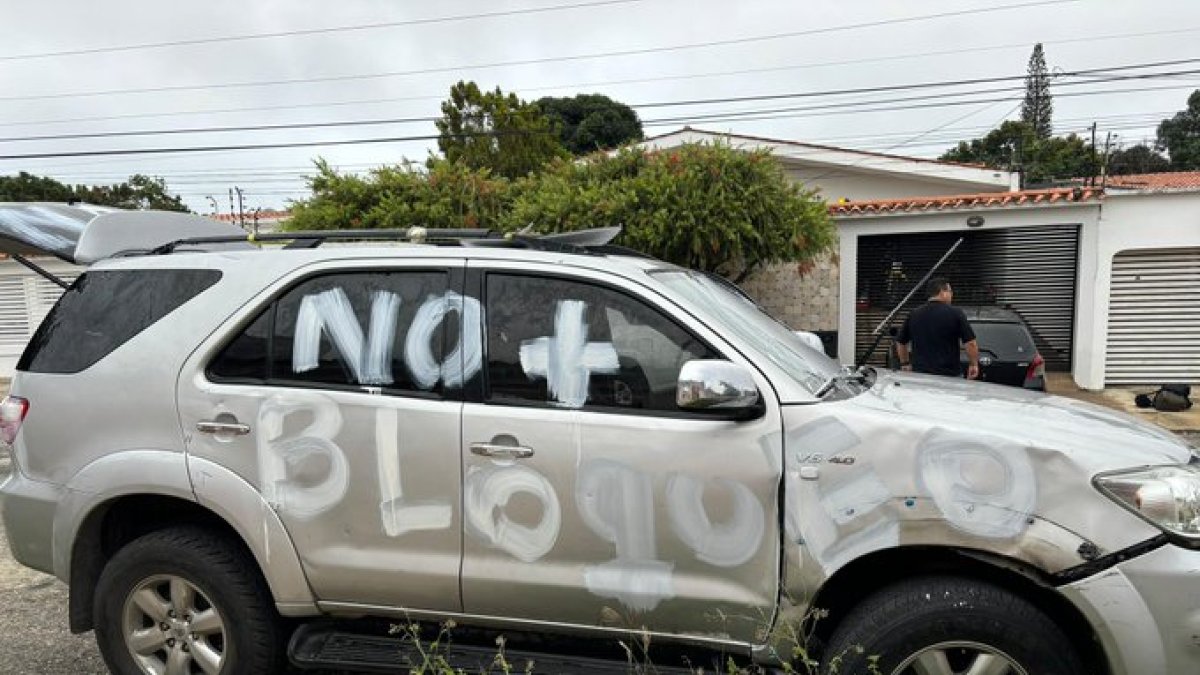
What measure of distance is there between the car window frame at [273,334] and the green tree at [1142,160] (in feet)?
163

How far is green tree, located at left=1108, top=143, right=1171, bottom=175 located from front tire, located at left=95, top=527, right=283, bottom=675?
50362 mm

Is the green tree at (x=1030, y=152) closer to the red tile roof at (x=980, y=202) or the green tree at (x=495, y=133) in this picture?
the green tree at (x=495, y=133)

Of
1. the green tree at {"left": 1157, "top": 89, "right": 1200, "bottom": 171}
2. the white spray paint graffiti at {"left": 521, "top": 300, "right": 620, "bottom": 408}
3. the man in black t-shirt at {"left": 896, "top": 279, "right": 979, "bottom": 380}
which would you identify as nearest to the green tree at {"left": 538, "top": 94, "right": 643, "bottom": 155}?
the green tree at {"left": 1157, "top": 89, "right": 1200, "bottom": 171}

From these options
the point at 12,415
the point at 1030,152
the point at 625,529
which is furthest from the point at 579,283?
the point at 1030,152

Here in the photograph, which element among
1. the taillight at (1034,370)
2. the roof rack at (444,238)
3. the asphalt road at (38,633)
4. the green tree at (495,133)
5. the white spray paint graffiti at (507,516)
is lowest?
the asphalt road at (38,633)

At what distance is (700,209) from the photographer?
10062mm

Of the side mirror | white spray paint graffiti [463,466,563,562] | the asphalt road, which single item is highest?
the side mirror

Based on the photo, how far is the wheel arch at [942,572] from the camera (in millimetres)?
2266

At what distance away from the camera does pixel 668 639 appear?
8.23ft

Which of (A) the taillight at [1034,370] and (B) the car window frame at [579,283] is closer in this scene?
(B) the car window frame at [579,283]

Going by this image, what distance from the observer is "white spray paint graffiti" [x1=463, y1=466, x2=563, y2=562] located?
2545 millimetres

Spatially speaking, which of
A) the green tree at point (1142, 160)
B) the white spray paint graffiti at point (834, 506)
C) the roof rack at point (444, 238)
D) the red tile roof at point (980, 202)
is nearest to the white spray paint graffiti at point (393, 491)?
the roof rack at point (444, 238)

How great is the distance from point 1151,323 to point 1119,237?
1.59 m

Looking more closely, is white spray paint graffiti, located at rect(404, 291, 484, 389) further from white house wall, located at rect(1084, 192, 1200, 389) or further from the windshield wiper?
white house wall, located at rect(1084, 192, 1200, 389)
